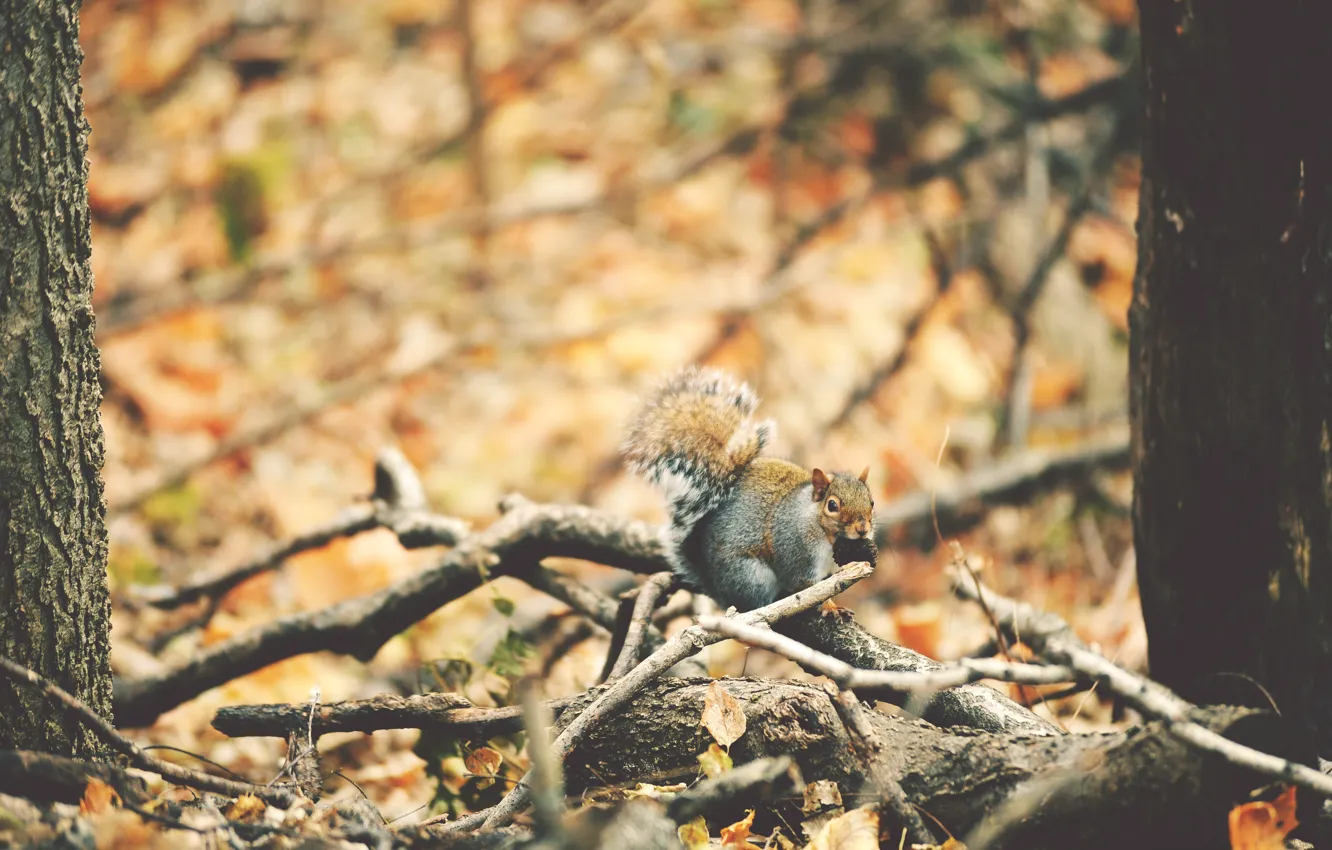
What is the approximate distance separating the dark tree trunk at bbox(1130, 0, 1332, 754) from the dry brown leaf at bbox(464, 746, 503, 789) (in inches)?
63.6

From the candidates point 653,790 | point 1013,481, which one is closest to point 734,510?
point 653,790

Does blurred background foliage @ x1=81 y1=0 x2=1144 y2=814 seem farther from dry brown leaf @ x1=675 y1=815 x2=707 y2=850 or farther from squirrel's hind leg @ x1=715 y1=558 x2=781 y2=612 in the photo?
dry brown leaf @ x1=675 y1=815 x2=707 y2=850

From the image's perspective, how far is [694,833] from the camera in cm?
202

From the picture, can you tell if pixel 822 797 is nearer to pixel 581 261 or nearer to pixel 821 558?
pixel 821 558

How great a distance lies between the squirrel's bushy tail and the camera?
2.76 meters

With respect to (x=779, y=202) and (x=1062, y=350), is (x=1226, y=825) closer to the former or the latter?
(x=1062, y=350)

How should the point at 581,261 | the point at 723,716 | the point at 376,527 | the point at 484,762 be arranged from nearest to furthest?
the point at 723,716 < the point at 484,762 < the point at 376,527 < the point at 581,261

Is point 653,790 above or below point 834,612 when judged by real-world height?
below

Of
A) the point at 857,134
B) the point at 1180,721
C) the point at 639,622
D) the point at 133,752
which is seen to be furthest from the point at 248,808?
the point at 857,134

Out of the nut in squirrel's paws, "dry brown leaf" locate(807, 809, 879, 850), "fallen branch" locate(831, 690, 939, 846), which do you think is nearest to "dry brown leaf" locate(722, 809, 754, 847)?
"dry brown leaf" locate(807, 809, 879, 850)

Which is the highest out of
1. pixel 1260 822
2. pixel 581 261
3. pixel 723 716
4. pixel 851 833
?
pixel 581 261

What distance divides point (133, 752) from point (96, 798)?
0.10 m

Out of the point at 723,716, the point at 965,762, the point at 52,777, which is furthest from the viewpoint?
the point at 723,716

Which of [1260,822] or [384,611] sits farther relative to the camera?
[384,611]
